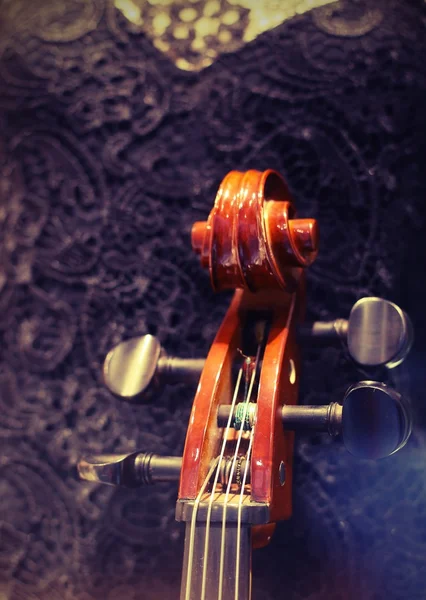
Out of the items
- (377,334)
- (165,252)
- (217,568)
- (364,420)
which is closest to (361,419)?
(364,420)

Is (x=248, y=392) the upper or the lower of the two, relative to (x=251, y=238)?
lower

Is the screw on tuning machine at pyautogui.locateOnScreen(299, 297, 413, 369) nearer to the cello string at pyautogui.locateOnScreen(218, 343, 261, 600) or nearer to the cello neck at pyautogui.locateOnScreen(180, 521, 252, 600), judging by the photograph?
the cello string at pyautogui.locateOnScreen(218, 343, 261, 600)

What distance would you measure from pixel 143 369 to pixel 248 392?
0.63 ft

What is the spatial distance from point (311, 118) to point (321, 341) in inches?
18.4

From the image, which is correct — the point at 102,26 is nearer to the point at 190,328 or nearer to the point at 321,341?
the point at 190,328

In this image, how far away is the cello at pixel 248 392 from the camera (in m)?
0.72

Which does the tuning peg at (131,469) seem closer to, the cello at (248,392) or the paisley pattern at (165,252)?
the cello at (248,392)

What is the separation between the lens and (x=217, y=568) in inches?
Result: 28.3

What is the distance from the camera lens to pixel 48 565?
114cm

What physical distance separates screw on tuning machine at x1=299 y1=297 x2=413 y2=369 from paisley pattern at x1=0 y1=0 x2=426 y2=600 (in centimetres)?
19

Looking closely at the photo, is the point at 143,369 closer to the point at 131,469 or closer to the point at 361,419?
the point at 131,469

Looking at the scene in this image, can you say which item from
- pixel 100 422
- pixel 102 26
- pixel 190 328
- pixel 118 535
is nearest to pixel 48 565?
pixel 118 535

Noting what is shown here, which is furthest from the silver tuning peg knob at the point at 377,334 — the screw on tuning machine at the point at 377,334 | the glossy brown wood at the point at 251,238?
the glossy brown wood at the point at 251,238

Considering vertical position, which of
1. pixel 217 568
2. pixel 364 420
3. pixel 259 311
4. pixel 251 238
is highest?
pixel 251 238
